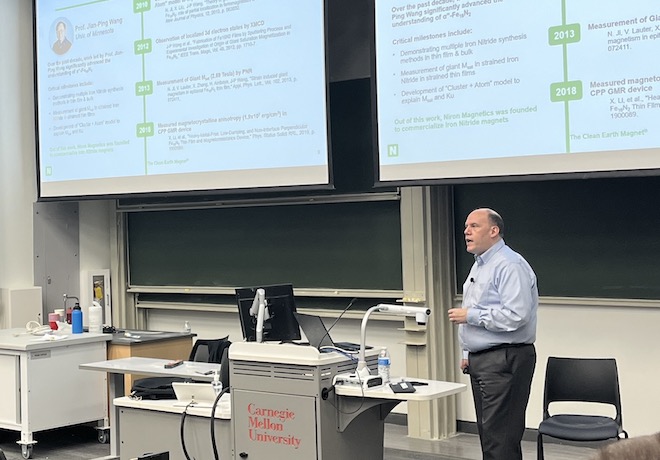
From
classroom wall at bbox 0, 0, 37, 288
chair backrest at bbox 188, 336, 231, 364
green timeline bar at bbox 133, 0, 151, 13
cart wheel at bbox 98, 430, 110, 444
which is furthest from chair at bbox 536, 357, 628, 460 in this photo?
classroom wall at bbox 0, 0, 37, 288

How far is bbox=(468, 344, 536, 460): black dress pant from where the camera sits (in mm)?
3795

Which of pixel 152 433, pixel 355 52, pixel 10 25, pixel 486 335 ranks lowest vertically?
pixel 152 433

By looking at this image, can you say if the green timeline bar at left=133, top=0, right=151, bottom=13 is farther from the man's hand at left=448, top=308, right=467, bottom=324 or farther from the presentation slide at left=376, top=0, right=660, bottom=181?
the man's hand at left=448, top=308, right=467, bottom=324

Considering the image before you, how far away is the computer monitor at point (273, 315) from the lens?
13.2 feet

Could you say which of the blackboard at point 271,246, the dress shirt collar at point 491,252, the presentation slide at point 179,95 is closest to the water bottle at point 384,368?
the dress shirt collar at point 491,252

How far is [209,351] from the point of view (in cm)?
538

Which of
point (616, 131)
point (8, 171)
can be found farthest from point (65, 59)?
point (616, 131)

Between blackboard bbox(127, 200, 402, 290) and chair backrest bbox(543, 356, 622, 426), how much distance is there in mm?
1747

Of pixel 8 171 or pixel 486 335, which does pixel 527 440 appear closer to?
pixel 486 335

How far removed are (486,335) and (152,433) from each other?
5.63ft

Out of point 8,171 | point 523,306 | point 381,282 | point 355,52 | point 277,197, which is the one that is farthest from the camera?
point 8,171

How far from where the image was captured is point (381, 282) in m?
6.04

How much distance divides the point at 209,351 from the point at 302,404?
1830 mm

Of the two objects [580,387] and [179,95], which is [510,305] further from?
[179,95]
